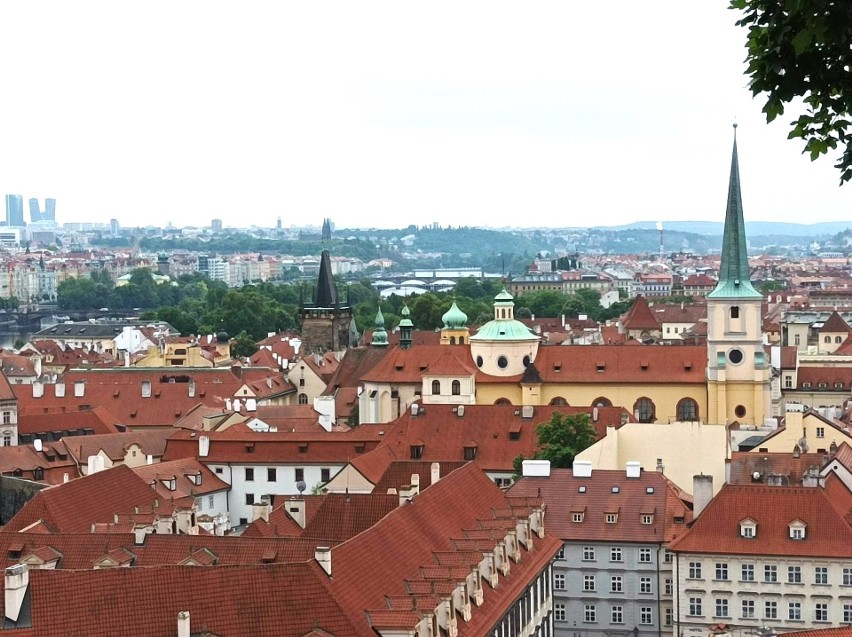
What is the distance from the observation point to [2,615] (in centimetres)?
2800

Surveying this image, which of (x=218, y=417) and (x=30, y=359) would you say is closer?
(x=218, y=417)

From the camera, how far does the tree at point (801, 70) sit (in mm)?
12820

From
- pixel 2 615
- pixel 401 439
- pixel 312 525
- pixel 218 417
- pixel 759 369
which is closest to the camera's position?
pixel 2 615

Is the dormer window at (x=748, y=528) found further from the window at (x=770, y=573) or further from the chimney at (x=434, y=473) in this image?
the chimney at (x=434, y=473)

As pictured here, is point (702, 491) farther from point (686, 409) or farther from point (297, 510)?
point (686, 409)

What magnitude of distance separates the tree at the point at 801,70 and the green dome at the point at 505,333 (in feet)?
244

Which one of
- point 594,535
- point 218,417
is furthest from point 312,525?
point 218,417

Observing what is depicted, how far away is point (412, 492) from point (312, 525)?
2.83m

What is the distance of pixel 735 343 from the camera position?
8475 centimetres

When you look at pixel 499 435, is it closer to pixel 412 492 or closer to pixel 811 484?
pixel 811 484

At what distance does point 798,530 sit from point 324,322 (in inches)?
3779

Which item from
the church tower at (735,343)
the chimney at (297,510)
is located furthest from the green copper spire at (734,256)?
the chimney at (297,510)

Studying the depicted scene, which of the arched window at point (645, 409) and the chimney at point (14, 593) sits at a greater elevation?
the chimney at point (14, 593)

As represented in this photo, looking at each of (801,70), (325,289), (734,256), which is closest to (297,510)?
(801,70)
